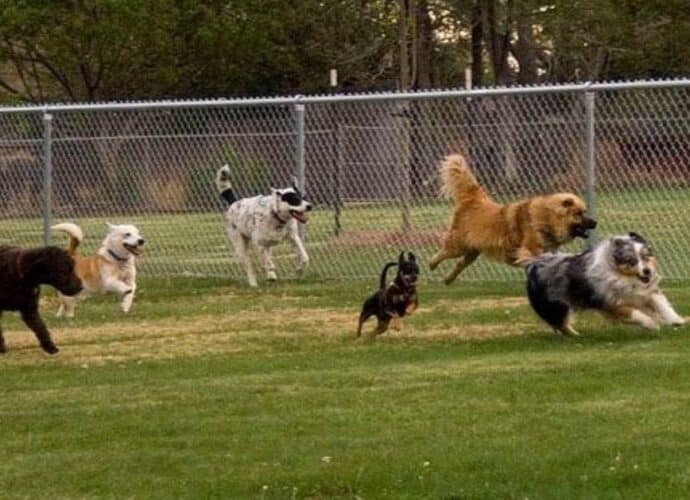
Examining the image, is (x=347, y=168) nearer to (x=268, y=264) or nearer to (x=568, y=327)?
(x=268, y=264)

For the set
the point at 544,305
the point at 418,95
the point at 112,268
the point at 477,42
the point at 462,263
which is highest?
the point at 418,95

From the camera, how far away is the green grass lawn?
7.66 meters

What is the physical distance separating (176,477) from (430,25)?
31735 millimetres

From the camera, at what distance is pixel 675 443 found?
8.04 m

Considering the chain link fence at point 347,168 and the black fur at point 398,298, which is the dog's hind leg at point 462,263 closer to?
the chain link fence at point 347,168

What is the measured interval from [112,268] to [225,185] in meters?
3.05

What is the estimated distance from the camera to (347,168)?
18531 mm

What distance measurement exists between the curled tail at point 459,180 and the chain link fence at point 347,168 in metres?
0.61

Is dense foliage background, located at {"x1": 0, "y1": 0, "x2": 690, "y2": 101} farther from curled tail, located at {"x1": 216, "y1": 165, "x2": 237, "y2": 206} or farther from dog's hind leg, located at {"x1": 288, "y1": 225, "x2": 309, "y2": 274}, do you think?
dog's hind leg, located at {"x1": 288, "y1": 225, "x2": 309, "y2": 274}

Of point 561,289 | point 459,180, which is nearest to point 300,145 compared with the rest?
point 459,180

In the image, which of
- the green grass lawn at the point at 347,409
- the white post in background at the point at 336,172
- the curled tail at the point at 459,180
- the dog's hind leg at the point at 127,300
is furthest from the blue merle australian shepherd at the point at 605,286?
the white post in background at the point at 336,172

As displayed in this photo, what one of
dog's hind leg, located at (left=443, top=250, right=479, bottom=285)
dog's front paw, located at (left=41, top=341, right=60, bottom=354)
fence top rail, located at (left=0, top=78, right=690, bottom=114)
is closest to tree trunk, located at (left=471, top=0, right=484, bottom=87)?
fence top rail, located at (left=0, top=78, right=690, bottom=114)

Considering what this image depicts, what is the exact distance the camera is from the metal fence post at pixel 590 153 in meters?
15.3

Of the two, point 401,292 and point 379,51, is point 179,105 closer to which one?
point 401,292
